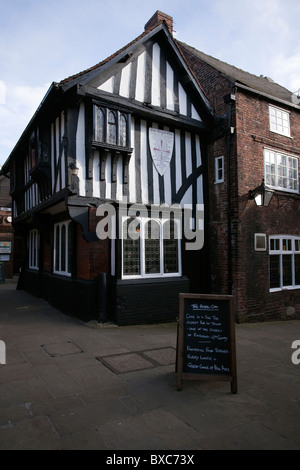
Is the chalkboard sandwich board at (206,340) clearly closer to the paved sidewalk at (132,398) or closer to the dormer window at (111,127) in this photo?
the paved sidewalk at (132,398)

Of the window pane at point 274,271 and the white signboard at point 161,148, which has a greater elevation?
the white signboard at point 161,148

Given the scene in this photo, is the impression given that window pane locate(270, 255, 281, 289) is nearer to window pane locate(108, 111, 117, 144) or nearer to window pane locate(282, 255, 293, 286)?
window pane locate(282, 255, 293, 286)

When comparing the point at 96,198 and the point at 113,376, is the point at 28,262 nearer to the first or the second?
the point at 96,198

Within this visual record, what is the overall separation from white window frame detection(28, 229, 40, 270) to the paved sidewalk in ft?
20.6

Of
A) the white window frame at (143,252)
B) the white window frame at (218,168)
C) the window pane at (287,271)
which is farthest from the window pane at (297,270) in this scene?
the white window frame at (143,252)

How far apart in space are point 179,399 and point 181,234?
532 centimetres

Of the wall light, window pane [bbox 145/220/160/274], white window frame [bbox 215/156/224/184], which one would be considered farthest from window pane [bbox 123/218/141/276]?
the wall light

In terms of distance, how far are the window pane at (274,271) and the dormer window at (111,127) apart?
588 cm

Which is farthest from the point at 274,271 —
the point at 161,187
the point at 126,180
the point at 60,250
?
the point at 60,250

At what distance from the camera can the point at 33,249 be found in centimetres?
1319

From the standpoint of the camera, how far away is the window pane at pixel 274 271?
9.99 m

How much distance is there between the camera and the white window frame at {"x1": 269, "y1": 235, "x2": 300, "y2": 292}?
10.0 meters

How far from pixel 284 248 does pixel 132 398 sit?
27.0ft

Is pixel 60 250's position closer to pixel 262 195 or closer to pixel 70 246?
pixel 70 246
